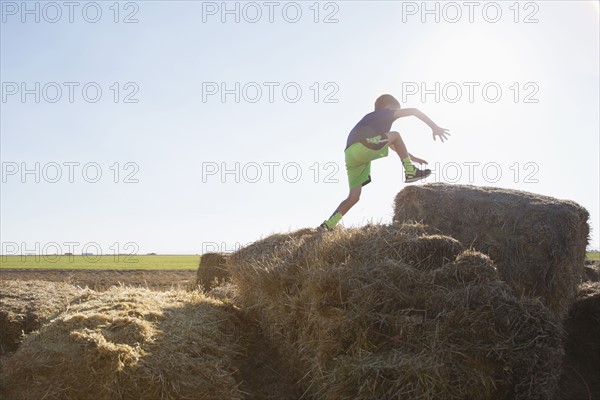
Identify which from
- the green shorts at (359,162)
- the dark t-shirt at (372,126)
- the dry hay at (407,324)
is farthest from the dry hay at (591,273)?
the dry hay at (407,324)

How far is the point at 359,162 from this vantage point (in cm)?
807

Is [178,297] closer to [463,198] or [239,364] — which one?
[239,364]

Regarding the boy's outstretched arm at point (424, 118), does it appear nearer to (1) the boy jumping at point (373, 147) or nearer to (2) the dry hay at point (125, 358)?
(1) the boy jumping at point (373, 147)

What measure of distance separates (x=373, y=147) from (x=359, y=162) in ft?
1.14

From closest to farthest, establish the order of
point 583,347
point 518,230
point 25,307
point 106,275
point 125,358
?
point 125,358 < point 583,347 < point 25,307 < point 518,230 < point 106,275

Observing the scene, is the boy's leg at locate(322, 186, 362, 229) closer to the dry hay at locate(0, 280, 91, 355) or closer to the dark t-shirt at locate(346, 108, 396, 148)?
the dark t-shirt at locate(346, 108, 396, 148)

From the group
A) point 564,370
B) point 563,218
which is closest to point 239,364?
point 564,370

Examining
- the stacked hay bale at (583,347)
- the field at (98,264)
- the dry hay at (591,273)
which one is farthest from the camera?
the field at (98,264)

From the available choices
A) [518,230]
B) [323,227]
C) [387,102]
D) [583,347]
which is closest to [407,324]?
[323,227]

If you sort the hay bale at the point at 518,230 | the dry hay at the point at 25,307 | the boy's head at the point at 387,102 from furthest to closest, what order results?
the boy's head at the point at 387,102
the hay bale at the point at 518,230
the dry hay at the point at 25,307

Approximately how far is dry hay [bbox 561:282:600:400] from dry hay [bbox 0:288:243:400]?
11.8 ft

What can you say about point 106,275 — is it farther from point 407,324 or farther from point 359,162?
point 407,324

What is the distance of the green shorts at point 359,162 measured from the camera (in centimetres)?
793

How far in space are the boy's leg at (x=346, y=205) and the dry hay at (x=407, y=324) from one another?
6.24 feet
